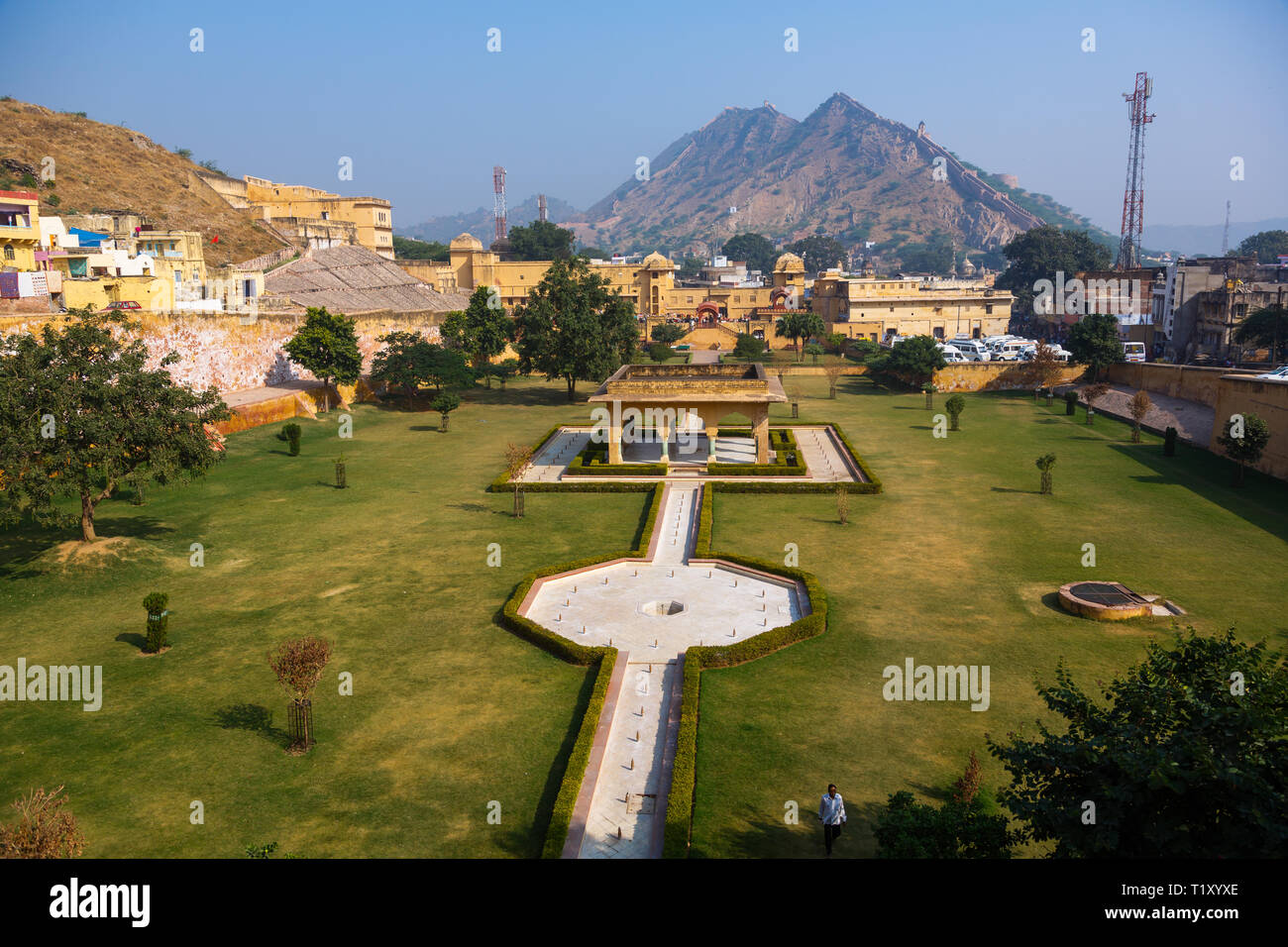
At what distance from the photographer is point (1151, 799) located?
911 centimetres

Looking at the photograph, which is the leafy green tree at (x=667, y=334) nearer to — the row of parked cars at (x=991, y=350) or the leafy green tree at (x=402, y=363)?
the row of parked cars at (x=991, y=350)

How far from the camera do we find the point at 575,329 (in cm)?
5094

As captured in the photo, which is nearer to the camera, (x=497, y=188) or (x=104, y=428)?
(x=104, y=428)

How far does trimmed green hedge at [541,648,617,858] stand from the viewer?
1242 centimetres

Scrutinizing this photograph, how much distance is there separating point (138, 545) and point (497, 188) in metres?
168

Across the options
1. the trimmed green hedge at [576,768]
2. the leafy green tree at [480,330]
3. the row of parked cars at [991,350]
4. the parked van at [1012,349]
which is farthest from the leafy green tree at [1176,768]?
the parked van at [1012,349]

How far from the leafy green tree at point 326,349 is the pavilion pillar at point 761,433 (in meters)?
24.9

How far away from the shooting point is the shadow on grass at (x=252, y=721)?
15797mm

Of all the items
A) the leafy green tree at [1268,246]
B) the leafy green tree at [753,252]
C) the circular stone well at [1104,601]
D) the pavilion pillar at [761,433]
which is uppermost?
the leafy green tree at [753,252]

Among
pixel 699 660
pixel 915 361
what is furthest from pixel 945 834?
pixel 915 361

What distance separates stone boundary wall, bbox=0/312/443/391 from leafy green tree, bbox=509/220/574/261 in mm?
80731

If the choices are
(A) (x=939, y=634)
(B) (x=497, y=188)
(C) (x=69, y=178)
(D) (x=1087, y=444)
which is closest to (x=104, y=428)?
(A) (x=939, y=634)

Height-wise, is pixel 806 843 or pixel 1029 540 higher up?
pixel 1029 540
